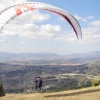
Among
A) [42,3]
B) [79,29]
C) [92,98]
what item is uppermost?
[42,3]

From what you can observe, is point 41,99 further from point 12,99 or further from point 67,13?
point 67,13

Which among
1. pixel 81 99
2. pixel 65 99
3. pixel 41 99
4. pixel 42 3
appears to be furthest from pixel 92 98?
pixel 42 3

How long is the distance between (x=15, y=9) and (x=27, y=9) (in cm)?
131

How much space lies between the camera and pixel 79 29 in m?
26.2

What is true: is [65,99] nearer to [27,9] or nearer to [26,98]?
[26,98]

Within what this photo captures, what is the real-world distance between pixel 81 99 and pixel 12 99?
8.68 m

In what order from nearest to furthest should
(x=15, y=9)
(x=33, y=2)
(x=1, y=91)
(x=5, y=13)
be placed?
(x=5, y=13), (x=15, y=9), (x=33, y=2), (x=1, y=91)

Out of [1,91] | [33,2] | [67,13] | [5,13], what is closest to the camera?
[5,13]

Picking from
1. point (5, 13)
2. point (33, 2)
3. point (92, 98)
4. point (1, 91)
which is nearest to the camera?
point (5, 13)

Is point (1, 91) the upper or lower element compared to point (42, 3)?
lower

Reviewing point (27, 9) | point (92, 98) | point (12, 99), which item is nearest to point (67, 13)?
point (27, 9)

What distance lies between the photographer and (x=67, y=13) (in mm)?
23672

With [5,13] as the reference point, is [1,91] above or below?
below

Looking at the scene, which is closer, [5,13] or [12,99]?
[5,13]
